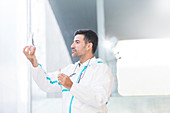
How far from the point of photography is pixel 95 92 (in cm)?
143

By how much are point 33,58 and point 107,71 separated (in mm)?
554

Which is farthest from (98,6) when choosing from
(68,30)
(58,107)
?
(58,107)

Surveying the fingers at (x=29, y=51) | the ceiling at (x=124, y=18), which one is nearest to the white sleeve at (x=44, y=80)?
the fingers at (x=29, y=51)

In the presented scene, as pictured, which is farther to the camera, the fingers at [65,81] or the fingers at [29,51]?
the fingers at [29,51]

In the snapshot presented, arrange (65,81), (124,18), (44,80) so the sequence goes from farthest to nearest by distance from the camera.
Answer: (124,18) → (44,80) → (65,81)

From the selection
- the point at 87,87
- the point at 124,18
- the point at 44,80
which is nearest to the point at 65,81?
the point at 87,87

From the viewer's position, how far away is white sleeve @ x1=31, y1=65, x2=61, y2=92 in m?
1.63

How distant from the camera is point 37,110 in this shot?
2.63 m

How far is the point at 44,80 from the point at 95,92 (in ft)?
1.56

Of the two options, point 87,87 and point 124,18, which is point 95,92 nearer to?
point 87,87

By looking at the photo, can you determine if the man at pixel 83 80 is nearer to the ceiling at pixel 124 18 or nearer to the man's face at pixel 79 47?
the man's face at pixel 79 47

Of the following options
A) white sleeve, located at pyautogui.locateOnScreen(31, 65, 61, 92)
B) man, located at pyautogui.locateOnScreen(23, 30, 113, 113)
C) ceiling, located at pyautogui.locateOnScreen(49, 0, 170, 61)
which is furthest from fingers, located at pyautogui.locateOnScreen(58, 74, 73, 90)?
ceiling, located at pyautogui.locateOnScreen(49, 0, 170, 61)

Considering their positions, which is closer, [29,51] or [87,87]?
[87,87]

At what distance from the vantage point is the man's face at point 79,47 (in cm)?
174
